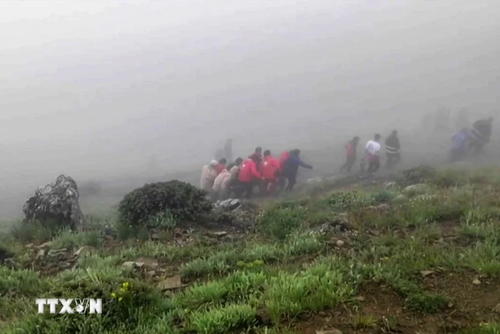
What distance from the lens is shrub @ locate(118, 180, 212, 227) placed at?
9414mm

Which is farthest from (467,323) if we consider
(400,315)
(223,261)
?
(223,261)

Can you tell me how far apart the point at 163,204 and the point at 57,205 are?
2533 millimetres

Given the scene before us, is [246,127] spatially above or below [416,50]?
below

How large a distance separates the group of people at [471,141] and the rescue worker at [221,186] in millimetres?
11256

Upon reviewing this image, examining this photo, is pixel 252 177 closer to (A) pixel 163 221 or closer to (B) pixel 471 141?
(A) pixel 163 221

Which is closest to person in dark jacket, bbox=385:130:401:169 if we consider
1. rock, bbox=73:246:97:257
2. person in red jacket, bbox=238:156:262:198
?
person in red jacket, bbox=238:156:262:198

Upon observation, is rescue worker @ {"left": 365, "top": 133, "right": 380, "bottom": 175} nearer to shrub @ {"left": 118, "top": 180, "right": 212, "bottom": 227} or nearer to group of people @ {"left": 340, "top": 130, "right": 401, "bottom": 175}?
group of people @ {"left": 340, "top": 130, "right": 401, "bottom": 175}

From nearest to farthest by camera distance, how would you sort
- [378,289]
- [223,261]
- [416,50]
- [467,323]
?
1. [467,323]
2. [378,289]
3. [223,261]
4. [416,50]

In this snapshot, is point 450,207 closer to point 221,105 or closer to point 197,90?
point 221,105

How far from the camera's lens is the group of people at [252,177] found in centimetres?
1767

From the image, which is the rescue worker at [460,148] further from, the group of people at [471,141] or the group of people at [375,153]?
the group of people at [375,153]

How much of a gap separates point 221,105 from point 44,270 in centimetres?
4800

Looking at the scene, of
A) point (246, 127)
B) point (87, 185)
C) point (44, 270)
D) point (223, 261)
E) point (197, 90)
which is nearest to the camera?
point (223, 261)

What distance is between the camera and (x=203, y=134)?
45.0 m
